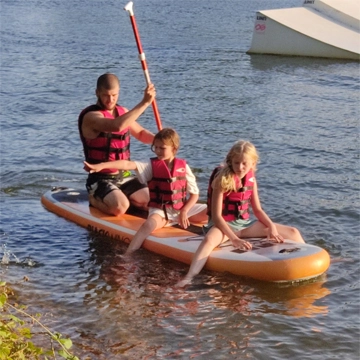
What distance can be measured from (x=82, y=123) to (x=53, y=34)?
1350cm

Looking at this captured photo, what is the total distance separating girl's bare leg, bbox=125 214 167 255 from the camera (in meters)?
5.83

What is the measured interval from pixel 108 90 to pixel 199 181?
240 cm

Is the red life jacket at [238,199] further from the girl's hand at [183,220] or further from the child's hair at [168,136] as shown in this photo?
the child's hair at [168,136]

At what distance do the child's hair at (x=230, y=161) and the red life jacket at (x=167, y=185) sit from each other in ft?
1.34

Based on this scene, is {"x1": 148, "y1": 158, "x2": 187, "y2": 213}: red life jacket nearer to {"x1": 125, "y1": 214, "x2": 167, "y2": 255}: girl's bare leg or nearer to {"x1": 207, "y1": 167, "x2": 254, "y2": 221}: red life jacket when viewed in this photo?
{"x1": 125, "y1": 214, "x2": 167, "y2": 255}: girl's bare leg

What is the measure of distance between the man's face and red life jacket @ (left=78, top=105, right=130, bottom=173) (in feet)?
0.15

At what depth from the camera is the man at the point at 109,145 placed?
5957 mm

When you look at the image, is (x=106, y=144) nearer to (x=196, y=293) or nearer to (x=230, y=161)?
(x=230, y=161)

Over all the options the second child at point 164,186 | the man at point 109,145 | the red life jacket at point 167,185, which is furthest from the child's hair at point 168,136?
the man at point 109,145

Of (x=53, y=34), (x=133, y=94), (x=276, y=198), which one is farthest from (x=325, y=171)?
(x=53, y=34)

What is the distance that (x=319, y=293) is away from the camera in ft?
17.1

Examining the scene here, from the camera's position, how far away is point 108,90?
5.96 metres

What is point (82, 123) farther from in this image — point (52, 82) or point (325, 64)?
point (325, 64)

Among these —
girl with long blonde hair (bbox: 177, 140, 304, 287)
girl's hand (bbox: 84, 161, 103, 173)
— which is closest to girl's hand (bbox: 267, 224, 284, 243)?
A: girl with long blonde hair (bbox: 177, 140, 304, 287)
